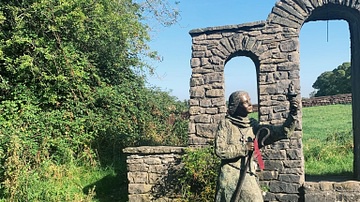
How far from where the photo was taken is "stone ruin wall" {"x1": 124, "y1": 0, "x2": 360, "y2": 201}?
6359mm

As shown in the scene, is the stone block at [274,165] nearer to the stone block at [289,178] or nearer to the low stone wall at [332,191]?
the stone block at [289,178]

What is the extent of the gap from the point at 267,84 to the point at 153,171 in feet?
8.57

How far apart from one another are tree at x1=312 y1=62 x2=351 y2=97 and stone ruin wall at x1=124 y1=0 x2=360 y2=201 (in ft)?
78.5

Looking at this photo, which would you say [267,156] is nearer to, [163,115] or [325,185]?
[325,185]

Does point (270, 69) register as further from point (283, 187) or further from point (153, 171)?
point (153, 171)

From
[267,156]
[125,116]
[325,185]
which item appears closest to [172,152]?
[267,156]

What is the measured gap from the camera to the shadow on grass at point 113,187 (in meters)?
7.81

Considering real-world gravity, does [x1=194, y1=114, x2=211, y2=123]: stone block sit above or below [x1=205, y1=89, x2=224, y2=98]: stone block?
below

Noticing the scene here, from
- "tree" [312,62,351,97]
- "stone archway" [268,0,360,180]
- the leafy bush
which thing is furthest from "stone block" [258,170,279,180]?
"tree" [312,62,351,97]

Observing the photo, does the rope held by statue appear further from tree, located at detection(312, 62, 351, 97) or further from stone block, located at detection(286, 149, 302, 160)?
tree, located at detection(312, 62, 351, 97)

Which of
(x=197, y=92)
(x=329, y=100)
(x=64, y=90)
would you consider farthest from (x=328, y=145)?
(x=329, y=100)

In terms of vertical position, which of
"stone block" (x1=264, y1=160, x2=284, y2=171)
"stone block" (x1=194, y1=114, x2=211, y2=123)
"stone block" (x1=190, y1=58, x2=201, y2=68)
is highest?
"stone block" (x1=190, y1=58, x2=201, y2=68)

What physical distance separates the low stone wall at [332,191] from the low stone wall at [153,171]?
2.26 m

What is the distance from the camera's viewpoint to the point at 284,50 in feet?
21.5
